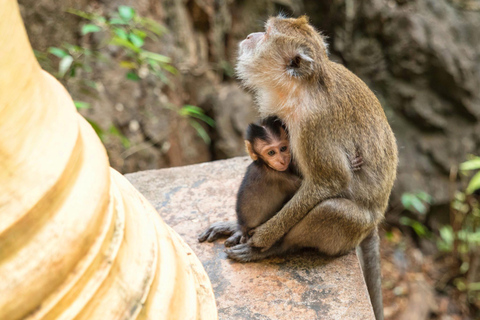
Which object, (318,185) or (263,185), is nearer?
(318,185)

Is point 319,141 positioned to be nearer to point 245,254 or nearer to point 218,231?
point 245,254

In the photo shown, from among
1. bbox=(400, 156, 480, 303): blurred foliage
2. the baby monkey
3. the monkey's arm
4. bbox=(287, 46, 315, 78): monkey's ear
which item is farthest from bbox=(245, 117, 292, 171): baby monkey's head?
bbox=(400, 156, 480, 303): blurred foliage

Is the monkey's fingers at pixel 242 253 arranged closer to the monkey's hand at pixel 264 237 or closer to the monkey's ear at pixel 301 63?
the monkey's hand at pixel 264 237

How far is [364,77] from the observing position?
809 cm

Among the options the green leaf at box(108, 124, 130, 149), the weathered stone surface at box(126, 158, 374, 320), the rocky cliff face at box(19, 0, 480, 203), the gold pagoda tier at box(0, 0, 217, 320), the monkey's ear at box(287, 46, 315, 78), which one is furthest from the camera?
the rocky cliff face at box(19, 0, 480, 203)

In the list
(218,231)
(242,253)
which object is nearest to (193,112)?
(218,231)

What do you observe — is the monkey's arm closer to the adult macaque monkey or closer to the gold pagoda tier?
the adult macaque monkey

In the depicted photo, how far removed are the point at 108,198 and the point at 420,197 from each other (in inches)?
255

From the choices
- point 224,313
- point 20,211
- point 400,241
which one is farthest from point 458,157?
point 20,211

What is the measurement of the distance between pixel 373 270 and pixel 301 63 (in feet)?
5.31

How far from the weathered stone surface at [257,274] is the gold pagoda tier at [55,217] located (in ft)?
4.91

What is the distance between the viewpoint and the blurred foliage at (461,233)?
6277 mm

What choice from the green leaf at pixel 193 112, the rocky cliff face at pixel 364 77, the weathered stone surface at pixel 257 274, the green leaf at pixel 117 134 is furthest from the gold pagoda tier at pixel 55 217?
the rocky cliff face at pixel 364 77

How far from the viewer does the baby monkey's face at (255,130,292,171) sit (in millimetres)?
3217
